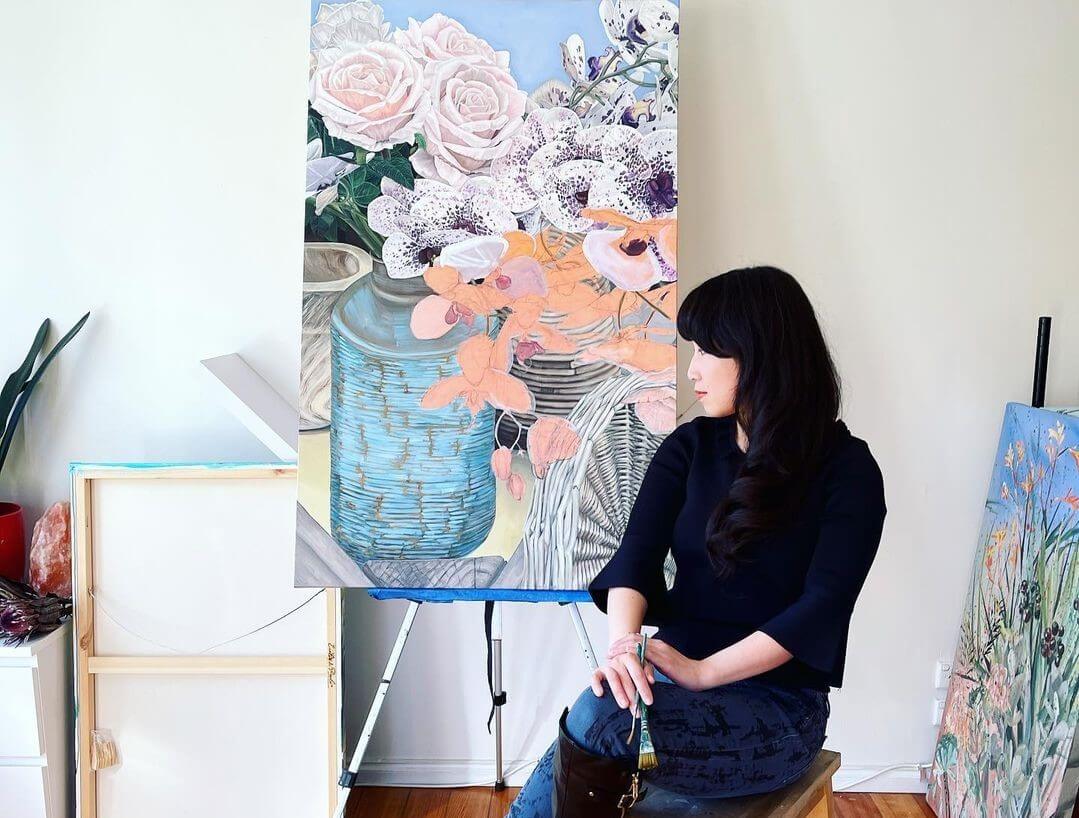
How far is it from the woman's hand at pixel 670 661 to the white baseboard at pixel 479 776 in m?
1.08

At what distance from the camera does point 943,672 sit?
2178mm

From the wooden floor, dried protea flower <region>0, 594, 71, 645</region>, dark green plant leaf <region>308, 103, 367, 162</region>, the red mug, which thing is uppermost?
dark green plant leaf <region>308, 103, 367, 162</region>

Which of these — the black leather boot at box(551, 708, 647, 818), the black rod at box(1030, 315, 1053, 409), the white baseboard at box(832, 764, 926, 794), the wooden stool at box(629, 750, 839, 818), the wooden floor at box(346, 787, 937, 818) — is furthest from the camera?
the white baseboard at box(832, 764, 926, 794)

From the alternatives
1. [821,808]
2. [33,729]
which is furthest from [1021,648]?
[33,729]

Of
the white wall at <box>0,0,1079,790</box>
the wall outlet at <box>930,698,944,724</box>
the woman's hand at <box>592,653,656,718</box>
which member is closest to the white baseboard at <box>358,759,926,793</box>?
the wall outlet at <box>930,698,944,724</box>

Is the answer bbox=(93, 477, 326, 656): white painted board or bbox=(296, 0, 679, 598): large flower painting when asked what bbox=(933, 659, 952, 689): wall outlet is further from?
bbox=(93, 477, 326, 656): white painted board

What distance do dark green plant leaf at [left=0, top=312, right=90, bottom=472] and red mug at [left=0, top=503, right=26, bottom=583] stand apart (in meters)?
0.10

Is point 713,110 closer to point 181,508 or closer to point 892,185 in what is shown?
point 892,185

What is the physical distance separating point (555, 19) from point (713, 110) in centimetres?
43

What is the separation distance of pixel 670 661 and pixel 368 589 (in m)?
0.78

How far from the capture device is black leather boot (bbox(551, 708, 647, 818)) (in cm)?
114

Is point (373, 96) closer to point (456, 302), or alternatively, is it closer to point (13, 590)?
point (456, 302)

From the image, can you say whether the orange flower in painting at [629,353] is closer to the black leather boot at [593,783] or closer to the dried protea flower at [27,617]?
the black leather boot at [593,783]

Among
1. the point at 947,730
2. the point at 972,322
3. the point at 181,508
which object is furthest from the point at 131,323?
the point at 947,730
